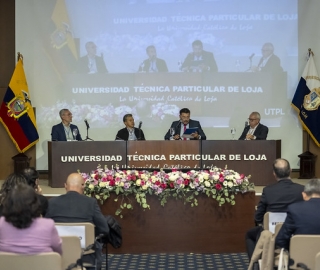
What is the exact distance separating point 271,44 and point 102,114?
318 centimetres

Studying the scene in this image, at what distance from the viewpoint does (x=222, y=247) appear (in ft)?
20.2

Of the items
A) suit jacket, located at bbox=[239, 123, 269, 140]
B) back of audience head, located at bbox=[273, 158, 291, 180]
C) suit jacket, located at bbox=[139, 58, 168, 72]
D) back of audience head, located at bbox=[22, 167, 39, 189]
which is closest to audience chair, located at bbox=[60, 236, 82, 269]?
back of audience head, located at bbox=[22, 167, 39, 189]

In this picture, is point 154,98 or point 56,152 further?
point 154,98

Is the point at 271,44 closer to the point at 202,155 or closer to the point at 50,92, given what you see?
the point at 202,155

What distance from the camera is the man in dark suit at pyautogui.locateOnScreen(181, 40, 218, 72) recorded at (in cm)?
1020

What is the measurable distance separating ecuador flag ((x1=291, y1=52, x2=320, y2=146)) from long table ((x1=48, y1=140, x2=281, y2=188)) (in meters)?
1.71

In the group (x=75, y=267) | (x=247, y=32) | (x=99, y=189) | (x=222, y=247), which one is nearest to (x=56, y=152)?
(x=99, y=189)

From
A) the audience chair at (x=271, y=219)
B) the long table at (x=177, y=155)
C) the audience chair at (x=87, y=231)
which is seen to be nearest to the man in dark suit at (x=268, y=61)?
the long table at (x=177, y=155)

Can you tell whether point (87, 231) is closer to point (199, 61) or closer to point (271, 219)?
point (271, 219)

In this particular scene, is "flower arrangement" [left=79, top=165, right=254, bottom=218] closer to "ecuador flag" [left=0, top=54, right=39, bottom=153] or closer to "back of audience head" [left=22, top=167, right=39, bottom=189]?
"back of audience head" [left=22, top=167, right=39, bottom=189]

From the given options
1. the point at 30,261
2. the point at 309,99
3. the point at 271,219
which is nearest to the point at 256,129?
the point at 309,99

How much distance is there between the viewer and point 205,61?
33.5 ft

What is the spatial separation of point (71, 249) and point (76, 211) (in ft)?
2.02

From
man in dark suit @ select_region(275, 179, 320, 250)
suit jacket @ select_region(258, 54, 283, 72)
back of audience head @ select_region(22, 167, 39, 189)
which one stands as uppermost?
suit jacket @ select_region(258, 54, 283, 72)
